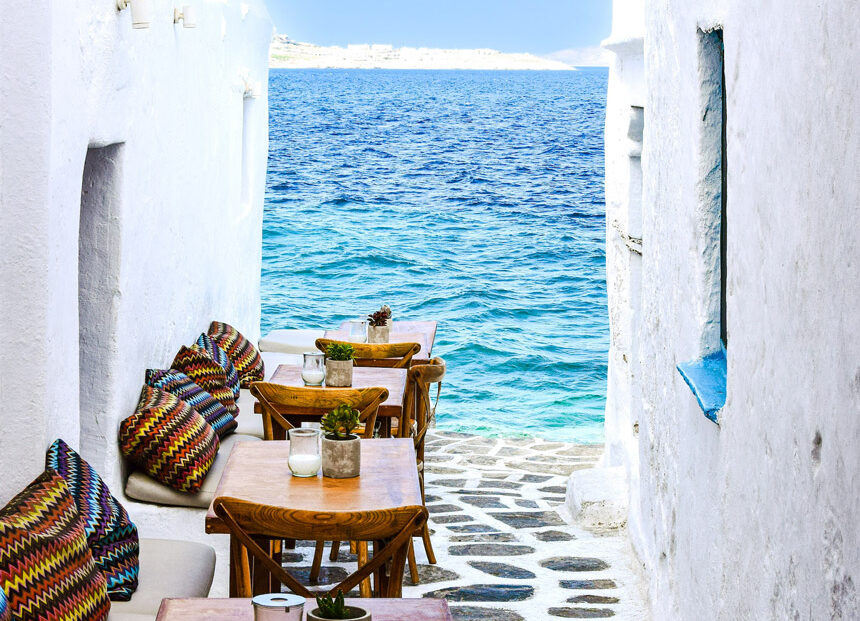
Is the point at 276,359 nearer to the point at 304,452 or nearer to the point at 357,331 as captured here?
the point at 357,331

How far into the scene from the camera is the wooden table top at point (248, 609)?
2.96 meters

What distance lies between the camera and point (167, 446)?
531cm

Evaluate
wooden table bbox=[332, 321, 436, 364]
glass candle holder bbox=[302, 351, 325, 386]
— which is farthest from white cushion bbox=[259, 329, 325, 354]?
glass candle holder bbox=[302, 351, 325, 386]

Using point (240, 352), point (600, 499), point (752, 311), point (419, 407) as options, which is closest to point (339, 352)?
point (419, 407)

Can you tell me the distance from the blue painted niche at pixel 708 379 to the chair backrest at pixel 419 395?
6.96 ft

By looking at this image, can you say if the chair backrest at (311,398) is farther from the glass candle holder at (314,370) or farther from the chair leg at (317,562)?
the chair leg at (317,562)

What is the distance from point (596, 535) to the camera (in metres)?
6.42

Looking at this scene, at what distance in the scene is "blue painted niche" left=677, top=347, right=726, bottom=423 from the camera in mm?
3326

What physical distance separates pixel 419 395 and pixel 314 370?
3.23 ft

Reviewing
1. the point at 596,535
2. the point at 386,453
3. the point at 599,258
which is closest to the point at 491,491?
the point at 596,535

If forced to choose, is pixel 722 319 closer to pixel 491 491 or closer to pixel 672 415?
pixel 672 415

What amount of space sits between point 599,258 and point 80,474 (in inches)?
841

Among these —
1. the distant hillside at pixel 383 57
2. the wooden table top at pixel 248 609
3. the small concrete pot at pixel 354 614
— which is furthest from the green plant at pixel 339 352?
the distant hillside at pixel 383 57

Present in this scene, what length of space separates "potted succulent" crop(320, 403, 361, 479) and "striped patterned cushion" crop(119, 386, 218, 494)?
1.39 metres
